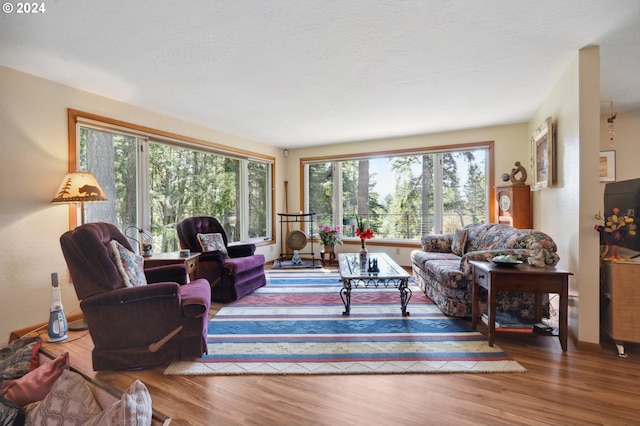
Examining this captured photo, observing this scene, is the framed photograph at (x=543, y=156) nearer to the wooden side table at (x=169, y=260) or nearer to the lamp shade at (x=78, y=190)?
the wooden side table at (x=169, y=260)

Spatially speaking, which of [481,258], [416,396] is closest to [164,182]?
[416,396]

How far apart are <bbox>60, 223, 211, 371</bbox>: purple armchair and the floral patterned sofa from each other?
2.42 meters

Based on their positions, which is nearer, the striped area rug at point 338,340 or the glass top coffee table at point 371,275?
the striped area rug at point 338,340

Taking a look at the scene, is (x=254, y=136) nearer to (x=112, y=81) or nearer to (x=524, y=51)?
(x=112, y=81)

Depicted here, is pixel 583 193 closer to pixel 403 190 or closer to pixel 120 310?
pixel 403 190

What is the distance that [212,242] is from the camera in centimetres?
394

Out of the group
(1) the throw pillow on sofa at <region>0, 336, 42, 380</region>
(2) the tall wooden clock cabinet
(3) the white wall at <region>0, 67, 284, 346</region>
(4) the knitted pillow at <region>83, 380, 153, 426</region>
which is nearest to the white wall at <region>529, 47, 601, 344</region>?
(2) the tall wooden clock cabinet

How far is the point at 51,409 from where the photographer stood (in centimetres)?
112

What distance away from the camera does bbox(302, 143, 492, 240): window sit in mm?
5016

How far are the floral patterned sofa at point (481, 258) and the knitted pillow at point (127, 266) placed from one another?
9.42ft

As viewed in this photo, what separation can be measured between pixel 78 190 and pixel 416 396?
3.36 meters

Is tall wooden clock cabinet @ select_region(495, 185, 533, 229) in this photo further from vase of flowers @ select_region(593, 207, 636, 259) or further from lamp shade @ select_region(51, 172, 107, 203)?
lamp shade @ select_region(51, 172, 107, 203)

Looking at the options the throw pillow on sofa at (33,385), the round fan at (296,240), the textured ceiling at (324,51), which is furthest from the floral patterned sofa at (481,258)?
the throw pillow on sofa at (33,385)

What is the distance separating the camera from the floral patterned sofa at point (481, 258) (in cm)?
262
